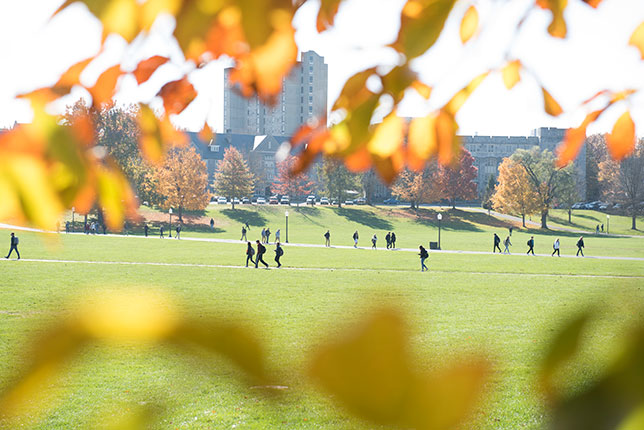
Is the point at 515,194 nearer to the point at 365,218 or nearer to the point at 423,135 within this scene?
the point at 365,218

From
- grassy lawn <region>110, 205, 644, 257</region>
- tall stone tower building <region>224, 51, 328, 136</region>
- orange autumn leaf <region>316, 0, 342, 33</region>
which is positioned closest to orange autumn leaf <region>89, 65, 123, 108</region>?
tall stone tower building <region>224, 51, 328, 136</region>

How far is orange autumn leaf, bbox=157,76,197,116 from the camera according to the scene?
139 centimetres

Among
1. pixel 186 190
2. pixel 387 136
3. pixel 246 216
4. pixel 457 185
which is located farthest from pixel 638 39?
pixel 457 185

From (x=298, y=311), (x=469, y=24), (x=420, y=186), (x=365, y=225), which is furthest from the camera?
(x=420, y=186)

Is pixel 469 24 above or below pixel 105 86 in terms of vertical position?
above

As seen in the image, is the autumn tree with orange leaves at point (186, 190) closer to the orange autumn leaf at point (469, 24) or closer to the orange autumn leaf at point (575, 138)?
the orange autumn leaf at point (575, 138)

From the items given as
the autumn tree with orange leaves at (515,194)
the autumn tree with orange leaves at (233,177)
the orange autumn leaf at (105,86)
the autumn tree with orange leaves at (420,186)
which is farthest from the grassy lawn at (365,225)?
the orange autumn leaf at (105,86)

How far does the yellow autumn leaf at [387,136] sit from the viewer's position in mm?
1303

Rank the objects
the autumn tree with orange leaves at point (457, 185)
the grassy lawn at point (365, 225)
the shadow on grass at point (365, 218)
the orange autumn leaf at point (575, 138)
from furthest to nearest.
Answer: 1. the autumn tree with orange leaves at point (457, 185)
2. the shadow on grass at point (365, 218)
3. the grassy lawn at point (365, 225)
4. the orange autumn leaf at point (575, 138)

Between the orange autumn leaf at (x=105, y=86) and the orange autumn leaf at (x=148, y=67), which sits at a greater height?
the orange autumn leaf at (x=148, y=67)

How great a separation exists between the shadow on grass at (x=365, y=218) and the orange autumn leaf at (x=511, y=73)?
64270 millimetres

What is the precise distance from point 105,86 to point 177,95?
0.29 metres

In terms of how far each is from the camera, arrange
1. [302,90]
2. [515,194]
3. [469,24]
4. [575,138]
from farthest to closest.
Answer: [515,194] → [302,90] → [575,138] → [469,24]

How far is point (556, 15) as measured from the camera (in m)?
1.46
